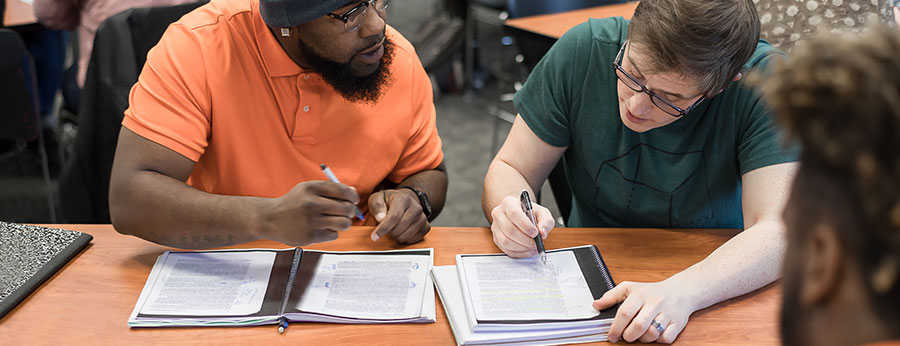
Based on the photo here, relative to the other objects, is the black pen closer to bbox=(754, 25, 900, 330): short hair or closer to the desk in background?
bbox=(754, 25, 900, 330): short hair

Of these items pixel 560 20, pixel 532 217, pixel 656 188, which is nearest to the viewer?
pixel 532 217

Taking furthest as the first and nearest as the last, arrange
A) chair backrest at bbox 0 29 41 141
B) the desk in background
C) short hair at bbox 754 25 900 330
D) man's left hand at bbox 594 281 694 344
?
the desk in background, chair backrest at bbox 0 29 41 141, man's left hand at bbox 594 281 694 344, short hair at bbox 754 25 900 330

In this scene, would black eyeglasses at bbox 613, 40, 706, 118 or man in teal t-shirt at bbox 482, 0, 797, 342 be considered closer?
man in teal t-shirt at bbox 482, 0, 797, 342

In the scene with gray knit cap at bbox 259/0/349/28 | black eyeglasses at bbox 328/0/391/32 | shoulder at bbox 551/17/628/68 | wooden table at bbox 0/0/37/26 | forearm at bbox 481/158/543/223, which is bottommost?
wooden table at bbox 0/0/37/26

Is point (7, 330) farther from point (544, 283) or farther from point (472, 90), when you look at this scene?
point (472, 90)

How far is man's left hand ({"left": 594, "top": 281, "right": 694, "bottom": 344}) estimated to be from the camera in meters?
1.22

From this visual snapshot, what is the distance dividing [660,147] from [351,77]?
2.33 ft

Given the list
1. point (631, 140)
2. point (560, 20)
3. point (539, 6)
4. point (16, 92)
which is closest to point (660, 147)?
point (631, 140)

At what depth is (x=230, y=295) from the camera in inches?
52.1

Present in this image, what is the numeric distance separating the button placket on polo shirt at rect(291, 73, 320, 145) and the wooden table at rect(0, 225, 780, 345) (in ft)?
0.84

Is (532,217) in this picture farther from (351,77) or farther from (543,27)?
(543,27)

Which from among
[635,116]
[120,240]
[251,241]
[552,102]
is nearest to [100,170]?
[120,240]

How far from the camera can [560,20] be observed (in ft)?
9.89

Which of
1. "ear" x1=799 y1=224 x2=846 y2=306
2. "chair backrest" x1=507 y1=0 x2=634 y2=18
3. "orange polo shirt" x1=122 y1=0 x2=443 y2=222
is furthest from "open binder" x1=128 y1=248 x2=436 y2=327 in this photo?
"chair backrest" x1=507 y1=0 x2=634 y2=18
